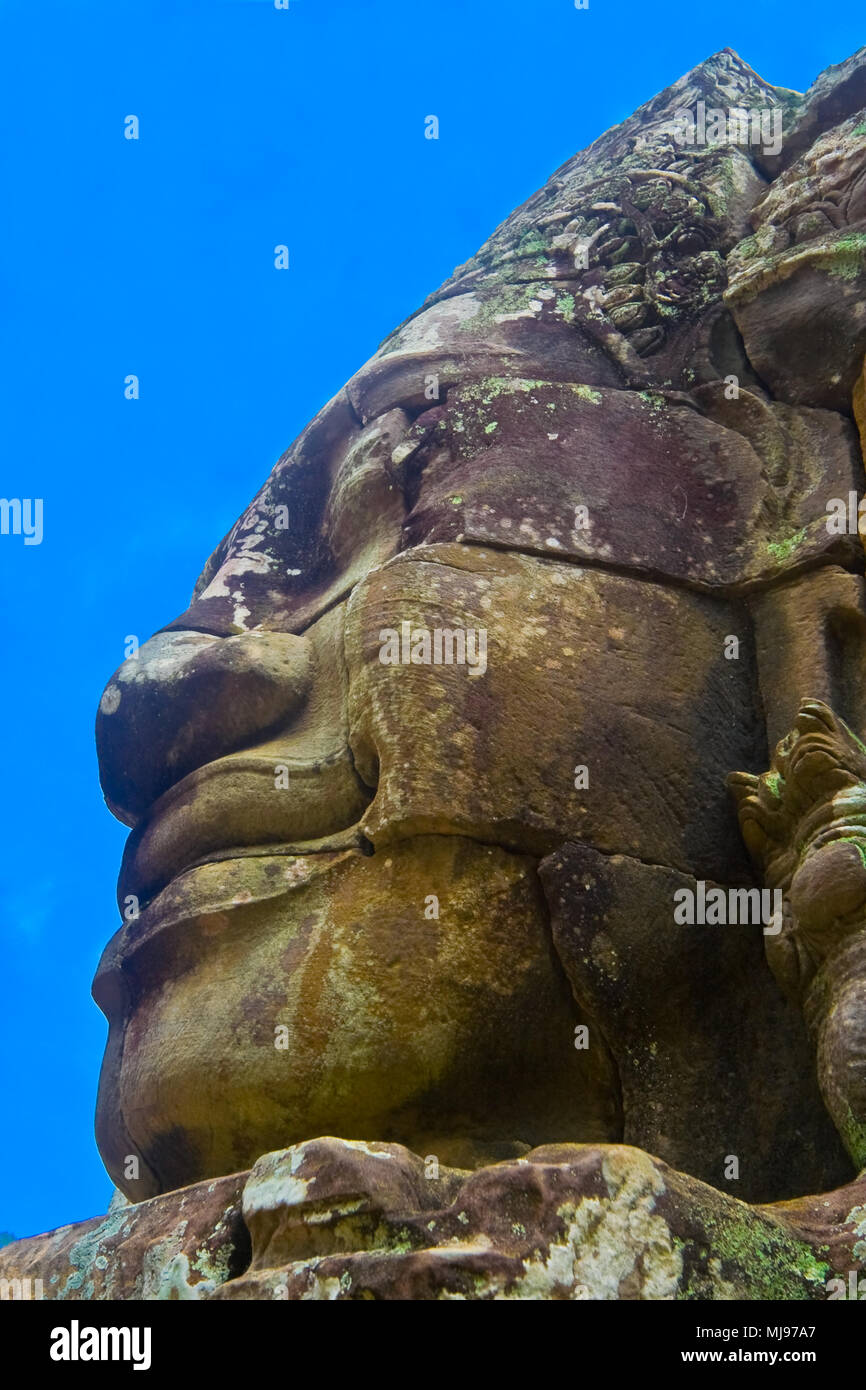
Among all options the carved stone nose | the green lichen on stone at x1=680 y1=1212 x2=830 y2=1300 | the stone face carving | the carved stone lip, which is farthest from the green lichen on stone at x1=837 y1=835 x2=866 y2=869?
the carved stone nose

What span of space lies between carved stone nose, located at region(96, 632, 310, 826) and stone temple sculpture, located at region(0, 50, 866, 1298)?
15mm

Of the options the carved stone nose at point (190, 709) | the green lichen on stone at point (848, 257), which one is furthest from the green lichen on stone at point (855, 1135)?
the green lichen on stone at point (848, 257)

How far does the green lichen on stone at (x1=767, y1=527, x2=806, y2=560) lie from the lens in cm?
466

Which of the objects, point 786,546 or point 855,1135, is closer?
point 855,1135

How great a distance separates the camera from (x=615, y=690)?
13.9 feet

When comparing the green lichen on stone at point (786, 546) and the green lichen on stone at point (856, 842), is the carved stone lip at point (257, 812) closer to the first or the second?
the green lichen on stone at point (856, 842)

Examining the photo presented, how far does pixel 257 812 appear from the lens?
4.25 m

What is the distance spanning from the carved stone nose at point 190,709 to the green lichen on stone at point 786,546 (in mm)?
1746

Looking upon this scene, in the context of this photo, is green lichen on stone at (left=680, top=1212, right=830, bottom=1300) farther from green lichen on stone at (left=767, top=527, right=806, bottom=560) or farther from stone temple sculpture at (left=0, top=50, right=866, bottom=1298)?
green lichen on stone at (left=767, top=527, right=806, bottom=560)

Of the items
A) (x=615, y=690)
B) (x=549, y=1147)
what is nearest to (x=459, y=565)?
(x=615, y=690)

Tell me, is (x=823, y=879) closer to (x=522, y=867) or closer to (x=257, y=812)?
(x=522, y=867)

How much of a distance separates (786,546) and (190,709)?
2219 mm

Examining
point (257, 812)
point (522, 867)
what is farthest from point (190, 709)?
point (522, 867)

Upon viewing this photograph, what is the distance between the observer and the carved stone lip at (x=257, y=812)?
4203 millimetres
